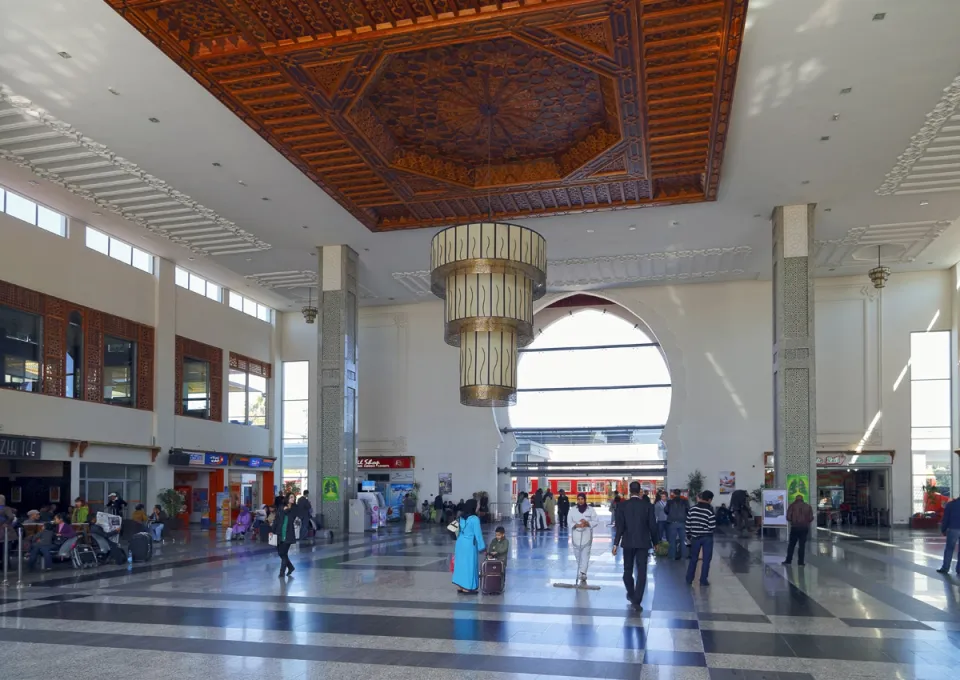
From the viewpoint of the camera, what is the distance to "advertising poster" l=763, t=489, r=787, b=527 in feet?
56.8

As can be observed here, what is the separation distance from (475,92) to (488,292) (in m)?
3.96

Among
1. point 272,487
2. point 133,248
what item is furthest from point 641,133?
point 272,487

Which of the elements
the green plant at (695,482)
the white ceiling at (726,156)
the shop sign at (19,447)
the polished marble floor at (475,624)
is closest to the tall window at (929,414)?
the white ceiling at (726,156)

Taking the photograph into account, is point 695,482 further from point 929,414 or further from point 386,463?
point 386,463

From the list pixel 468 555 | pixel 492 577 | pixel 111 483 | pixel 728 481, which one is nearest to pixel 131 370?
pixel 111 483

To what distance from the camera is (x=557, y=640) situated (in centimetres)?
758

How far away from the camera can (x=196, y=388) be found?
87.7ft

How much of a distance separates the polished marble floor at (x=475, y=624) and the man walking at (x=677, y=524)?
573 millimetres

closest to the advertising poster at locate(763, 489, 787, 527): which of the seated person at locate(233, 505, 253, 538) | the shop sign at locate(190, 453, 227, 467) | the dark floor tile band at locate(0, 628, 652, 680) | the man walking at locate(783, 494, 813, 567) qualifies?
the man walking at locate(783, 494, 813, 567)

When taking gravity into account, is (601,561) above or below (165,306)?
below

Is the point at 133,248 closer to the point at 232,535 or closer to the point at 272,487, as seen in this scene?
the point at 232,535

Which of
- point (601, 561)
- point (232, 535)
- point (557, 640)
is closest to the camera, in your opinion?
point (557, 640)

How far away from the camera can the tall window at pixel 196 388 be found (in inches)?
1033

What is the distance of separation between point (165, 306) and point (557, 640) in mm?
20521
